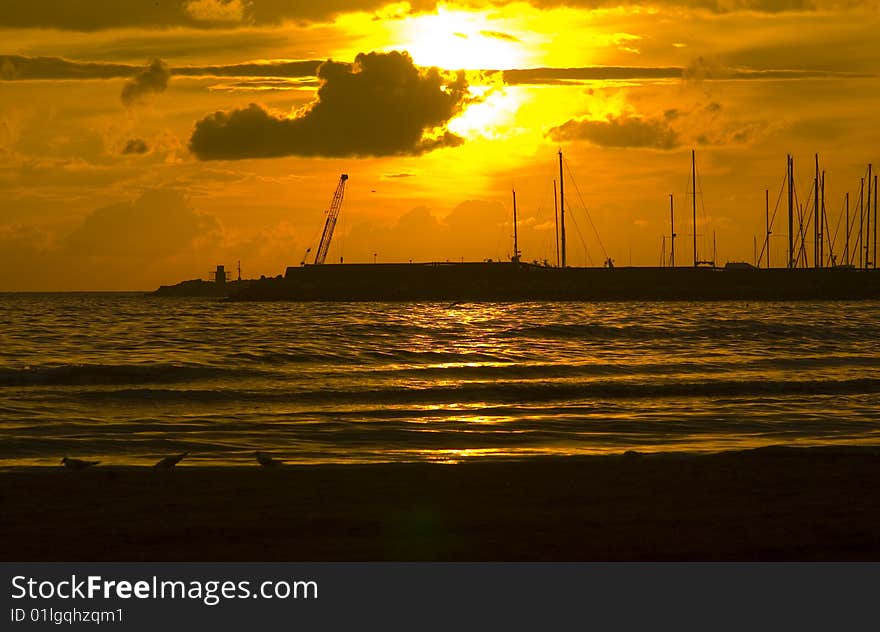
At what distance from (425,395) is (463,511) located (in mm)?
20156

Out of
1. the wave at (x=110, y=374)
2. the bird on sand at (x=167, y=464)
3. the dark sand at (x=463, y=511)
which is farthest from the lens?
the wave at (x=110, y=374)

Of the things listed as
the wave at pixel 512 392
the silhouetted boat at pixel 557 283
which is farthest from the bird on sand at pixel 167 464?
the silhouetted boat at pixel 557 283

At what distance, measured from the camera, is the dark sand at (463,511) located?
1170 centimetres

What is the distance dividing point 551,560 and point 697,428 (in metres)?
15.1

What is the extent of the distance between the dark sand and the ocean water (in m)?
3.48

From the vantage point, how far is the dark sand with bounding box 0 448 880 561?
38.4 ft

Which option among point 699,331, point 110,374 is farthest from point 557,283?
point 110,374

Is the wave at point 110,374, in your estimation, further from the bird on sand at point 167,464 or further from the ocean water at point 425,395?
the bird on sand at point 167,464

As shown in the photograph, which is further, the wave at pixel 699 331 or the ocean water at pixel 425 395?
the wave at pixel 699 331

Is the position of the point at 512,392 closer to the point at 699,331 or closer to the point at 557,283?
the point at 699,331

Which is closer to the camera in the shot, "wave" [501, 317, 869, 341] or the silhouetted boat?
"wave" [501, 317, 869, 341]

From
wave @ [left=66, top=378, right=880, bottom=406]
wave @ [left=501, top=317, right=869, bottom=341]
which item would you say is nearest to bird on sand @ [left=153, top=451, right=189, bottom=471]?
wave @ [left=66, top=378, right=880, bottom=406]

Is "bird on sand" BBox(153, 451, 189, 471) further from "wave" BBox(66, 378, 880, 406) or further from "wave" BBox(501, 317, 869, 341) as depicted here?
"wave" BBox(501, 317, 869, 341)

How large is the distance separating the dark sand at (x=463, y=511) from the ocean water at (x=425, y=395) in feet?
11.4
